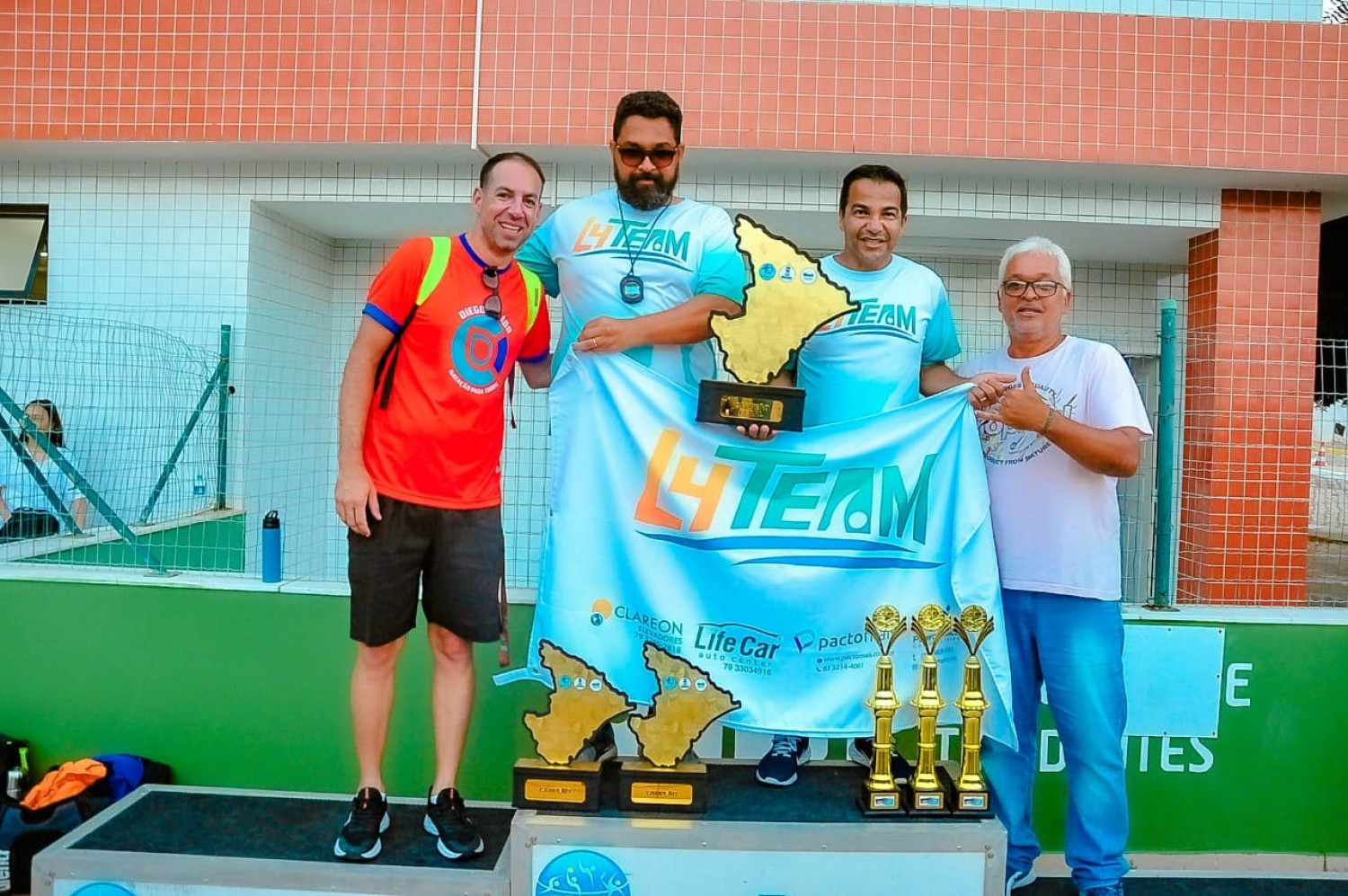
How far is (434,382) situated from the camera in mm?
2410

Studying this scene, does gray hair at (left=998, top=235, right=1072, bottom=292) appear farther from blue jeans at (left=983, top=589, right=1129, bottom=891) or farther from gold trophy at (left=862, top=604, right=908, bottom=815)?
gold trophy at (left=862, top=604, right=908, bottom=815)

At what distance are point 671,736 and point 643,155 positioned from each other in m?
1.50

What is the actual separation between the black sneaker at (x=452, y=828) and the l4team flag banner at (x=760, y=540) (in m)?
Result: 0.41

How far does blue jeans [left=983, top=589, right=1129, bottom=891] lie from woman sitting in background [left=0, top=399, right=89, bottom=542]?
4010 mm

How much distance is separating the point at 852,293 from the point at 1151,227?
4.20 m

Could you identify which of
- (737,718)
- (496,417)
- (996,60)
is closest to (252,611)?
(496,417)

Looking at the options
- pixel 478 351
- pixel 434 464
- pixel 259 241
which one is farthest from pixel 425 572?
pixel 259 241

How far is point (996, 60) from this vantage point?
535cm

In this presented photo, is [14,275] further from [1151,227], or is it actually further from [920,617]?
[1151,227]

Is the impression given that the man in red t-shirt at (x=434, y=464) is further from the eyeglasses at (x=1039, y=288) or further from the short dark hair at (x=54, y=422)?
the short dark hair at (x=54, y=422)

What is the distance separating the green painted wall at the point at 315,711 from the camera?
3252 millimetres

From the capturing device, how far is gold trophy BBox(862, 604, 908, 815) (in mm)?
2418

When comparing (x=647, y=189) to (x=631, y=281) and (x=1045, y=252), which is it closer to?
(x=631, y=281)

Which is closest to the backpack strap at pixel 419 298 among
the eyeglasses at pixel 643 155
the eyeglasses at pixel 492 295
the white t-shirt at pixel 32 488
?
the eyeglasses at pixel 492 295
